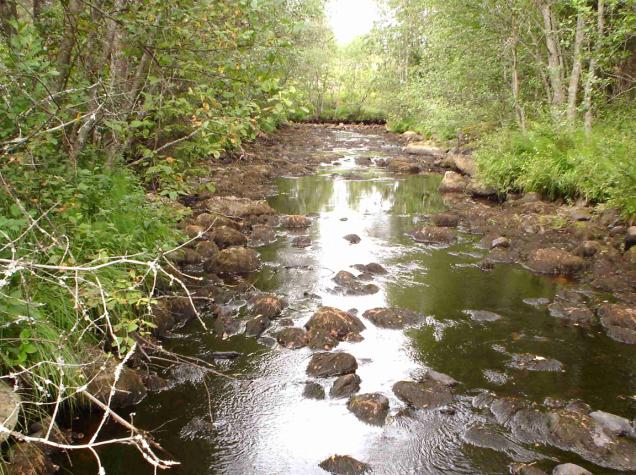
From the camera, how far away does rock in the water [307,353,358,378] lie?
20.4 feet

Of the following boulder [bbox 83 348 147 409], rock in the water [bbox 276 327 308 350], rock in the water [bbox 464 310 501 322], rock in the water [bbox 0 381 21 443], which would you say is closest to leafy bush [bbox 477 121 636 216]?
rock in the water [bbox 464 310 501 322]

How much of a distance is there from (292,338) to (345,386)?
1.31 meters

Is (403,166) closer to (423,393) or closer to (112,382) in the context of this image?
(423,393)

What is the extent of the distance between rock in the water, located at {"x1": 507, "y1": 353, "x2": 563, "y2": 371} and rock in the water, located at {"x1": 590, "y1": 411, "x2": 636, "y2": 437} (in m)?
1.05

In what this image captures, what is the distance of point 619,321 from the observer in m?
7.38

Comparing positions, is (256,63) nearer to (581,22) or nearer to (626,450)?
(626,450)

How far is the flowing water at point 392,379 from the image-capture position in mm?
4914

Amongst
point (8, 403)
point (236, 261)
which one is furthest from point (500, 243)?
point (8, 403)

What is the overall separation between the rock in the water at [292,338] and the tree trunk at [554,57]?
10981mm

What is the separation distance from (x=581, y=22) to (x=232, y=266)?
1036 centimetres

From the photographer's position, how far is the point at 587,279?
927cm

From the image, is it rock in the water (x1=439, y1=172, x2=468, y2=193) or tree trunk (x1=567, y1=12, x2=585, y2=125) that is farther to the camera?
rock in the water (x1=439, y1=172, x2=468, y2=193)

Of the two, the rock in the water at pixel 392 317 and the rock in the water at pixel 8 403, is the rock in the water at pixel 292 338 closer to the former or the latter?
the rock in the water at pixel 392 317

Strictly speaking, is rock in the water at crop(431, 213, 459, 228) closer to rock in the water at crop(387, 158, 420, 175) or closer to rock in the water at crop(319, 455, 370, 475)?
rock in the water at crop(387, 158, 420, 175)
